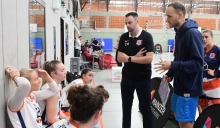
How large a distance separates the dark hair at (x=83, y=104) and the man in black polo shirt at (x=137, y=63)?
6.16ft

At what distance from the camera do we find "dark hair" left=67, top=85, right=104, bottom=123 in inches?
66.4

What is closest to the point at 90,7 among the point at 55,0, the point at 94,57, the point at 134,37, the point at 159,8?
the point at 159,8

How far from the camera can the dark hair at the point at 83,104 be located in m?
1.69

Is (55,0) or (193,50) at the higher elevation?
(55,0)

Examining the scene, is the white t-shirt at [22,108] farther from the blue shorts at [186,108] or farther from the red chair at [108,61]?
the red chair at [108,61]

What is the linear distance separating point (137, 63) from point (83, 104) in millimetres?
2080

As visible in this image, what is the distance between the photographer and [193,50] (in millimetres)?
2775

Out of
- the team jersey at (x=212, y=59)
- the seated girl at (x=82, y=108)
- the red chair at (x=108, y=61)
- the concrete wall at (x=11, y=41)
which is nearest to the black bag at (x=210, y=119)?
the team jersey at (x=212, y=59)

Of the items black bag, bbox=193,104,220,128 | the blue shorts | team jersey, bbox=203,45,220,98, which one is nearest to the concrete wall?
the blue shorts

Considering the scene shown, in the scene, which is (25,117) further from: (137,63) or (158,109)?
(158,109)

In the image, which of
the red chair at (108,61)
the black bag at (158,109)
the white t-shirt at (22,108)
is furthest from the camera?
the red chair at (108,61)

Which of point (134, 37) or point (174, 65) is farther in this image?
point (134, 37)

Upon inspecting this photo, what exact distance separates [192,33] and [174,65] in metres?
0.43

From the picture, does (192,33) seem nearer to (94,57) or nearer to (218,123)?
(218,123)
